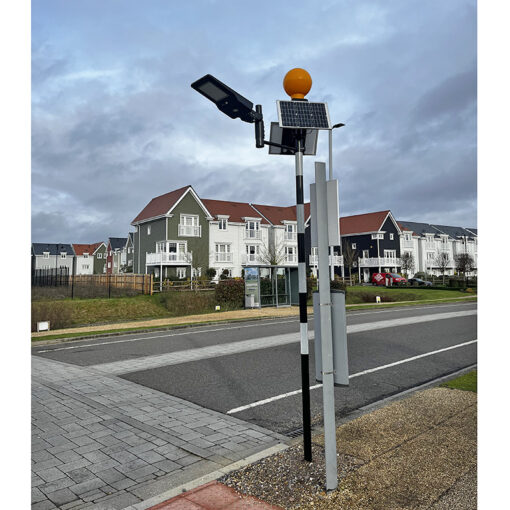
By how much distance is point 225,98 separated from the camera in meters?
4.14

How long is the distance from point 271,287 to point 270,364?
17.5 metres

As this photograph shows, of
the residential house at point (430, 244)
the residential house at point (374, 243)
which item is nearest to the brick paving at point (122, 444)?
the residential house at point (374, 243)

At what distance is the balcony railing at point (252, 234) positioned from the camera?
49.5 m

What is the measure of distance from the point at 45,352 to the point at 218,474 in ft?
30.7

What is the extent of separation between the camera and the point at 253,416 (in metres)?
5.62

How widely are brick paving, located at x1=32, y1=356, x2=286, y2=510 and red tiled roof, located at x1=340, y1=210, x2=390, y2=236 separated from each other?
59159 mm

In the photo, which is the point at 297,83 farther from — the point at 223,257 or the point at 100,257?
the point at 100,257

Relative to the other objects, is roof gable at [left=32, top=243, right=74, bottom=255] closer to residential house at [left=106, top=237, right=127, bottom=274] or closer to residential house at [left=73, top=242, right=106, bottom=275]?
residential house at [left=73, top=242, right=106, bottom=275]

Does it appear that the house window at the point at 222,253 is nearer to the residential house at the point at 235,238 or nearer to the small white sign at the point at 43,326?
the residential house at the point at 235,238

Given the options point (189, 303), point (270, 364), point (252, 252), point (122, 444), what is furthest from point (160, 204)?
point (122, 444)
